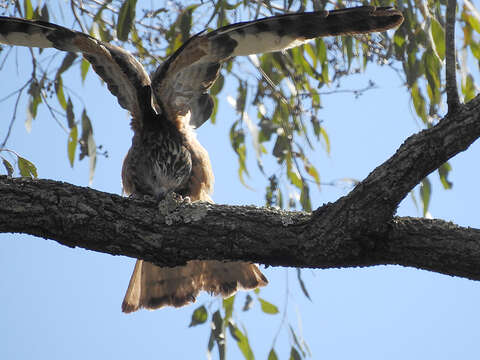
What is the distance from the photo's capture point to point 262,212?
2416 mm

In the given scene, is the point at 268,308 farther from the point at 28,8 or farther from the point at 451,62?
the point at 28,8

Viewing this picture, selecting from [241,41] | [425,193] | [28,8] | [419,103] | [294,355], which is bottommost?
[294,355]

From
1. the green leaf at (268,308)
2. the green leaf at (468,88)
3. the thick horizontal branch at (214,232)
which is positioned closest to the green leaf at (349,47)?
the green leaf at (468,88)

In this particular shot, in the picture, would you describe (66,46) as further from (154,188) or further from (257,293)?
(257,293)

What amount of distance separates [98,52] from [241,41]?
2.36 feet

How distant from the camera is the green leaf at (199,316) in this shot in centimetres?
365

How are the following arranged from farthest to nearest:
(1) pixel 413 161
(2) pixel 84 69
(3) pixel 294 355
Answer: (2) pixel 84 69, (3) pixel 294 355, (1) pixel 413 161

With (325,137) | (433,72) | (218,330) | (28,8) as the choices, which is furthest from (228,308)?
(28,8)

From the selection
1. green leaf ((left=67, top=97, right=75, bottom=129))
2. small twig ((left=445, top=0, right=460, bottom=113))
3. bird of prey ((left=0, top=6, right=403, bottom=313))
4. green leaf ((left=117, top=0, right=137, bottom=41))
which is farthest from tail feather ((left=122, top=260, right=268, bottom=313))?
small twig ((left=445, top=0, right=460, bottom=113))

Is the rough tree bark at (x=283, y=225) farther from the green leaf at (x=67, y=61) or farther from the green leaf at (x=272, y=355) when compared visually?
the green leaf at (x=272, y=355)

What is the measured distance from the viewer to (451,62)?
2170mm

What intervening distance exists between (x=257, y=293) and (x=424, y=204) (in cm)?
107

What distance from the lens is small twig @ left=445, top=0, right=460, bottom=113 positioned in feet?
7.02

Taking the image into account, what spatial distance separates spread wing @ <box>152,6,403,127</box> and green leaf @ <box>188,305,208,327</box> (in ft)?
3.57
